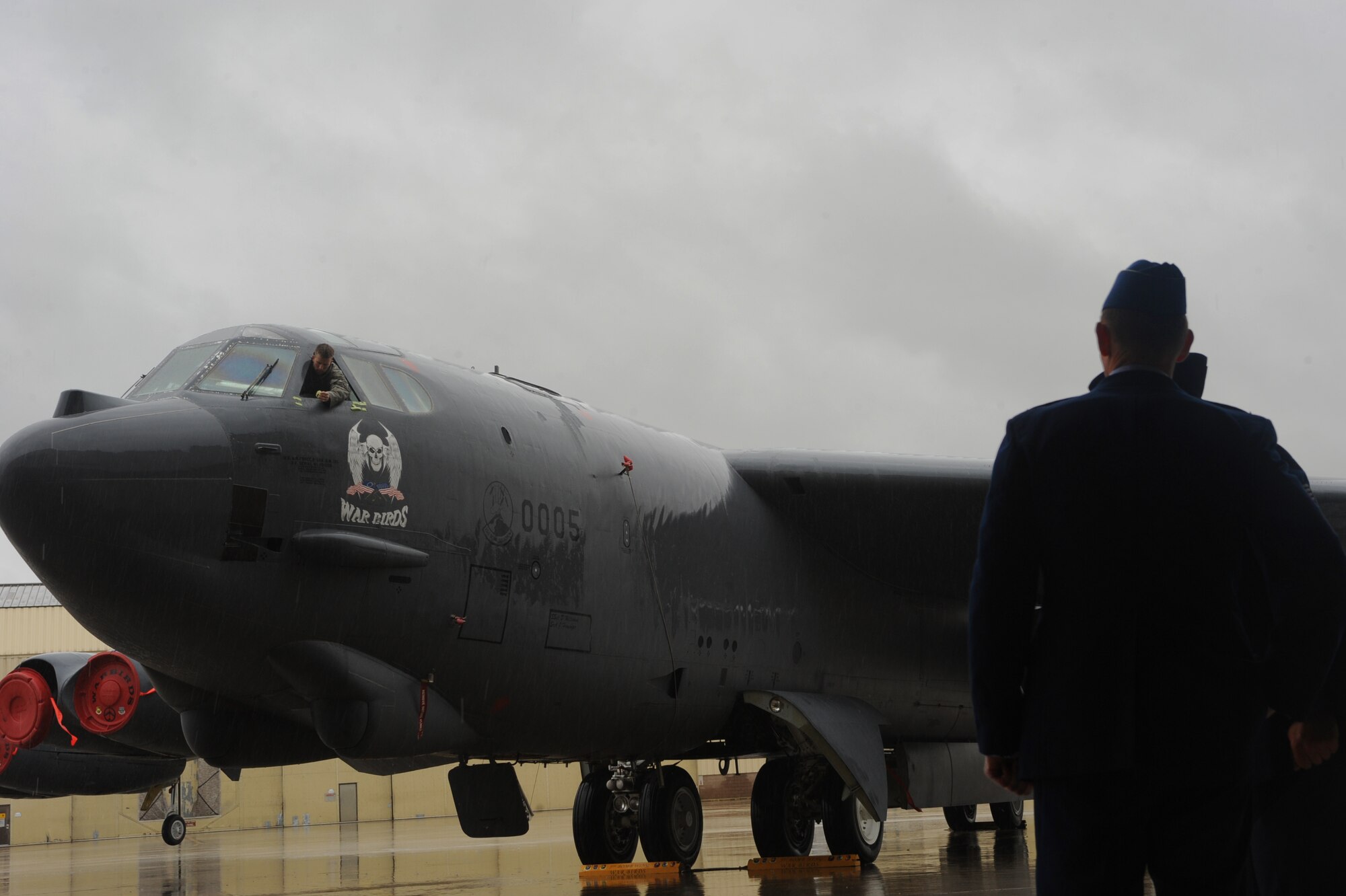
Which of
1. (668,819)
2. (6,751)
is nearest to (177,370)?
(6,751)

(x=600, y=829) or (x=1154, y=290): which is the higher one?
(x=1154, y=290)

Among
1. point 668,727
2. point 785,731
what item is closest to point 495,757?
point 668,727

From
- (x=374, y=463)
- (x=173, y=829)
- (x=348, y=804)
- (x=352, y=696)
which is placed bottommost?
(x=348, y=804)

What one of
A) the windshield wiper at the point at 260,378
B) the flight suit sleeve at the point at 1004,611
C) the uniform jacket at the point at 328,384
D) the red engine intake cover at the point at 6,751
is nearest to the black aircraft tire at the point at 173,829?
the red engine intake cover at the point at 6,751

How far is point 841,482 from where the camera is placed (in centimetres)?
1217

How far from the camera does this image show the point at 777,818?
12.7 metres

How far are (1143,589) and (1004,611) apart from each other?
33 cm

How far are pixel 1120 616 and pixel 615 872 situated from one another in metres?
10.1

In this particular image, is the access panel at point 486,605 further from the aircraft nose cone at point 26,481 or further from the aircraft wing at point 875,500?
Result: the aircraft wing at point 875,500

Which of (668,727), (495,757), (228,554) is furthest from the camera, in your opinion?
(668,727)

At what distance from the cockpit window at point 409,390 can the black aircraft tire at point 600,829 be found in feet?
17.3

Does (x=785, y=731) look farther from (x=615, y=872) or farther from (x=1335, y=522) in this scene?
(x=1335, y=522)

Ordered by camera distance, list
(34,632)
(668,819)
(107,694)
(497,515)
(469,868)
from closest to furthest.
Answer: (497,515) → (107,694) → (668,819) → (469,868) → (34,632)

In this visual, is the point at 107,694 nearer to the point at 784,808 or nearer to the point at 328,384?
the point at 328,384
